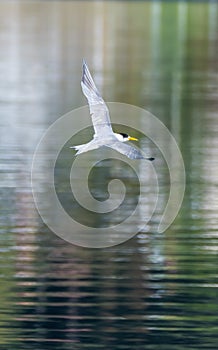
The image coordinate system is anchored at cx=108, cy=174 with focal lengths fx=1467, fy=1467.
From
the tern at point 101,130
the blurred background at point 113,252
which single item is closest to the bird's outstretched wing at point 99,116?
the tern at point 101,130

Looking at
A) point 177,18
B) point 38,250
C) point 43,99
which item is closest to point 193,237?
point 38,250

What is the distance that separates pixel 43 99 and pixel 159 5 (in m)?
45.0

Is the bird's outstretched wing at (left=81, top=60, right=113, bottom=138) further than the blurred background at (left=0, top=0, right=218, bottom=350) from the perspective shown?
No

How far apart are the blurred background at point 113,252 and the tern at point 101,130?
1.32m

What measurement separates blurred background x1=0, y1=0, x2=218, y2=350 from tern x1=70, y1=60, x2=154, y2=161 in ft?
4.34

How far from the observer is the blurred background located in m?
9.66

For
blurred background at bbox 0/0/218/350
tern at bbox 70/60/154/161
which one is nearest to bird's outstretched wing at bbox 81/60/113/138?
tern at bbox 70/60/154/161

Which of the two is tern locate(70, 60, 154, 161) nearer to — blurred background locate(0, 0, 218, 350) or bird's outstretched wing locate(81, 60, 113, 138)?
bird's outstretched wing locate(81, 60, 113, 138)

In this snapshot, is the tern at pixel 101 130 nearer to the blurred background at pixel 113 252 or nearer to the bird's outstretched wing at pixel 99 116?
the bird's outstretched wing at pixel 99 116

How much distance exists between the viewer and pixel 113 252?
40.2 ft

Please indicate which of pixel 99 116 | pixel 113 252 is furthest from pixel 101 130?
pixel 113 252

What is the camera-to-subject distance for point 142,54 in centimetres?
3869

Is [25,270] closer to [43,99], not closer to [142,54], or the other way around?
[43,99]

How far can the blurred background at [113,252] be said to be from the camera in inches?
380
